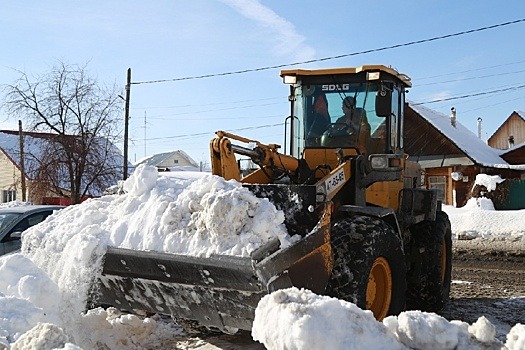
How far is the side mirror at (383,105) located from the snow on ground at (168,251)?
211 cm

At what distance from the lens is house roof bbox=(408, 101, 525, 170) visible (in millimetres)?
26286

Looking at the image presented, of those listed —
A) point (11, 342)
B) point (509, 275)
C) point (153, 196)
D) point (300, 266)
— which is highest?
point (153, 196)

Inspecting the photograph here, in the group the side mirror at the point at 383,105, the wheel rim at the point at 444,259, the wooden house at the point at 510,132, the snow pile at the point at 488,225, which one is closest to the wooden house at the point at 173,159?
the wooden house at the point at 510,132

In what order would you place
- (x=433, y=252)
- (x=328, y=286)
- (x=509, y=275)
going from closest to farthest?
(x=328, y=286)
(x=433, y=252)
(x=509, y=275)

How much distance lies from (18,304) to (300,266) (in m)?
1.94

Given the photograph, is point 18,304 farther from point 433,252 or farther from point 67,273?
point 433,252

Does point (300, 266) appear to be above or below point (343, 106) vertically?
below

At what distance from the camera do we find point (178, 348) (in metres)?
5.05

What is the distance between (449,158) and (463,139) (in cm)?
190

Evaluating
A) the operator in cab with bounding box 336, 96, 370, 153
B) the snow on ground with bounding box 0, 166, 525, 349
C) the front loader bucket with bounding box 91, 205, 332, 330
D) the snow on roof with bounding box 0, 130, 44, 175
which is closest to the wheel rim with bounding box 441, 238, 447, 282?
the operator in cab with bounding box 336, 96, 370, 153

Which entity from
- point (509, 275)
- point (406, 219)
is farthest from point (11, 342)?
point (509, 275)

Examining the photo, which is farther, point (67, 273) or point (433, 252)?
point (433, 252)

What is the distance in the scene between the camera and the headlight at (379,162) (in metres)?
5.35

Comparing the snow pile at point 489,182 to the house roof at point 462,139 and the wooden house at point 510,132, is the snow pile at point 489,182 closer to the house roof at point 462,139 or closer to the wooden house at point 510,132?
the house roof at point 462,139
